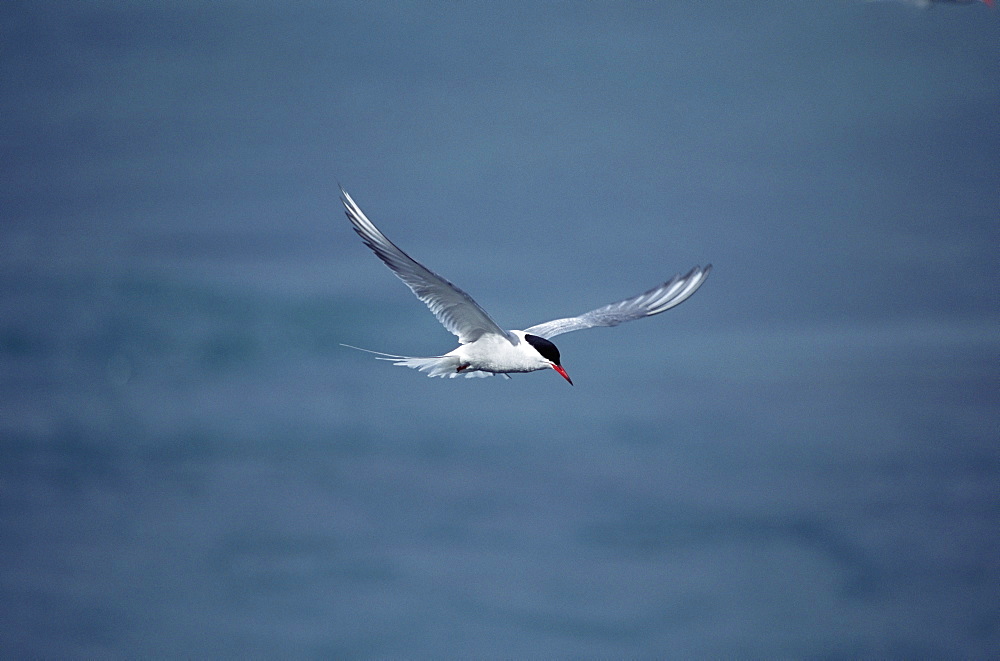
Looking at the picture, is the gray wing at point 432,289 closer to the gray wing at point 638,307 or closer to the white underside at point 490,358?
the white underside at point 490,358

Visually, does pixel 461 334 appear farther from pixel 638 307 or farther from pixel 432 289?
pixel 638 307

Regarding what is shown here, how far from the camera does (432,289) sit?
14023 millimetres

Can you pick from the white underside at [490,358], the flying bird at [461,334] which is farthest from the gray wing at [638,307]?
the white underside at [490,358]

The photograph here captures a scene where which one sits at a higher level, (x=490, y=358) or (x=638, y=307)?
(x=638, y=307)

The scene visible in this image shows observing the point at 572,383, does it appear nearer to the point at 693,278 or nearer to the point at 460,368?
the point at 460,368

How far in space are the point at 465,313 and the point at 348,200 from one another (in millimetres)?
2367

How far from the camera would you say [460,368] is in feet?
48.9

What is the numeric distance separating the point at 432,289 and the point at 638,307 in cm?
416

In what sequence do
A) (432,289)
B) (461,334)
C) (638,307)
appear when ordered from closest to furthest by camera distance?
(432,289), (461,334), (638,307)

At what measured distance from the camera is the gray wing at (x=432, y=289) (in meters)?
12.8

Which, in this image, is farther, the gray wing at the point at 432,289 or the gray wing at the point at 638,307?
the gray wing at the point at 638,307

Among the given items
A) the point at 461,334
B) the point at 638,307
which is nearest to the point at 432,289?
the point at 461,334

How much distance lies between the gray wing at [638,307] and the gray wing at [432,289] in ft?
6.26

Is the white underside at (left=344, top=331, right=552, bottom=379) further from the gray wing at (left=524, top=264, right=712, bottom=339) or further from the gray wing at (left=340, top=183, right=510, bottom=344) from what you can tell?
the gray wing at (left=524, top=264, right=712, bottom=339)
